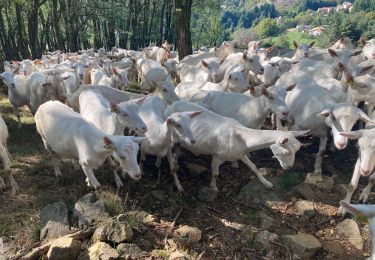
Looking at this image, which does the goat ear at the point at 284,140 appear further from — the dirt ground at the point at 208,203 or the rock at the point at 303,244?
the rock at the point at 303,244

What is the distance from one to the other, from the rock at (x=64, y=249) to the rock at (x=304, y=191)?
144 inches

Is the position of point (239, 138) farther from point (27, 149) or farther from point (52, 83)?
point (52, 83)

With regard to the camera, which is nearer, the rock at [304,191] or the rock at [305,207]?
the rock at [305,207]

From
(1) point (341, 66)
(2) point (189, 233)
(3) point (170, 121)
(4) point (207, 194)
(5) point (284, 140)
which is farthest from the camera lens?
(1) point (341, 66)

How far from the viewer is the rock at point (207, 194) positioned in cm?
650

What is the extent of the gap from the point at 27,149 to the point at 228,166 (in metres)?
4.40

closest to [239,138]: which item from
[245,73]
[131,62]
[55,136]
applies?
[55,136]

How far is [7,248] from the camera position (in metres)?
5.22

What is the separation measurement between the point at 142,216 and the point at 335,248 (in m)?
2.79

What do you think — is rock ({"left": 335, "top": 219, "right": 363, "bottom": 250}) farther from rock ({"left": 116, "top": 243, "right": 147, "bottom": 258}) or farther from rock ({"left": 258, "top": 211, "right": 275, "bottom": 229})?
rock ({"left": 116, "top": 243, "right": 147, "bottom": 258})

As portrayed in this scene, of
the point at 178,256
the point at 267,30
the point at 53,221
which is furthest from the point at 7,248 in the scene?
the point at 267,30

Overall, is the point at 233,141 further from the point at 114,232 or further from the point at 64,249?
the point at 64,249

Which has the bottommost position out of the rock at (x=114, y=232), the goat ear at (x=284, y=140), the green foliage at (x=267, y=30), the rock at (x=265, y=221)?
the green foliage at (x=267, y=30)

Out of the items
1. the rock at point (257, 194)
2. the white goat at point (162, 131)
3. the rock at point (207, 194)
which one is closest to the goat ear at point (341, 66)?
the rock at point (257, 194)
